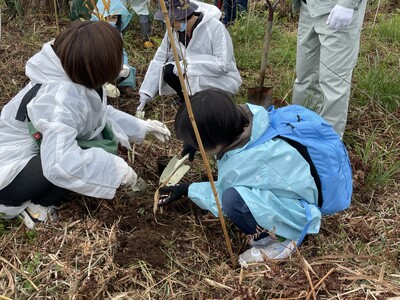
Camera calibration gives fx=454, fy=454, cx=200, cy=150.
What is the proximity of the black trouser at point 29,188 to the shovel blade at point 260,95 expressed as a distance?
1.68 m

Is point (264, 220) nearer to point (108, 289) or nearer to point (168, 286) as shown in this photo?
point (168, 286)

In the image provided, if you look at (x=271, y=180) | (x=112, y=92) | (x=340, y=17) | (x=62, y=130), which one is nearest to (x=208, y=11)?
(x=112, y=92)

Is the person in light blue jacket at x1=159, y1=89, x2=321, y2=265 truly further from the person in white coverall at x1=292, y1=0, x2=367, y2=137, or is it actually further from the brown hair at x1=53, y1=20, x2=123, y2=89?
the person in white coverall at x1=292, y1=0, x2=367, y2=137

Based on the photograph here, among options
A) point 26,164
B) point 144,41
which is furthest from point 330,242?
point 144,41

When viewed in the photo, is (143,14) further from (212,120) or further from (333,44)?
(212,120)

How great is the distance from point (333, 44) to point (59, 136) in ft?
5.98

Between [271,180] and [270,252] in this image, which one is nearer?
[271,180]

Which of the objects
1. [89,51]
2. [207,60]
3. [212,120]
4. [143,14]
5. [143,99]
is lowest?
[143,99]

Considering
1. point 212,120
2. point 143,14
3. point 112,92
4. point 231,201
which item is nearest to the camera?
point 212,120

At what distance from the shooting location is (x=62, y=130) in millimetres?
2018

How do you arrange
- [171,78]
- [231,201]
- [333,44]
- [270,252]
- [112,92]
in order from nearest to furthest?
[231,201] → [270,252] → [333,44] → [112,92] → [171,78]

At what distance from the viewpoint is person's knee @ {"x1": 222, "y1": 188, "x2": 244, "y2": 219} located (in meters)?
1.93

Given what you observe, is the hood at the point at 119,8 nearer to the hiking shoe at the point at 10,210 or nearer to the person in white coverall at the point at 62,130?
the person in white coverall at the point at 62,130

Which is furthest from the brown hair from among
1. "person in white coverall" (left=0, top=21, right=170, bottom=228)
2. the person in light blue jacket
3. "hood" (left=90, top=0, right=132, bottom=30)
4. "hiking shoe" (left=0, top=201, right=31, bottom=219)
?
"hood" (left=90, top=0, right=132, bottom=30)
